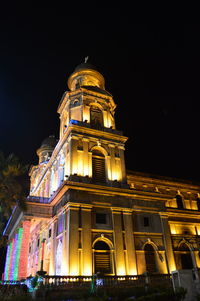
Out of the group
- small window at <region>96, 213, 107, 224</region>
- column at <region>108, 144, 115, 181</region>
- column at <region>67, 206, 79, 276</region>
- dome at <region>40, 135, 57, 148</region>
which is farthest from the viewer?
dome at <region>40, 135, 57, 148</region>

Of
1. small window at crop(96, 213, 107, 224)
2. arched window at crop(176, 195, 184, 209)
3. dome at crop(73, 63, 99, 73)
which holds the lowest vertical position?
small window at crop(96, 213, 107, 224)

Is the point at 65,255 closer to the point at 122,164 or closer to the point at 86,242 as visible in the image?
the point at 86,242

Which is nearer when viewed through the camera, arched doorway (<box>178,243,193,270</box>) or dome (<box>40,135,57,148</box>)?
arched doorway (<box>178,243,193,270</box>)

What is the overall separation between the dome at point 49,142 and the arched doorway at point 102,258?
28707 mm

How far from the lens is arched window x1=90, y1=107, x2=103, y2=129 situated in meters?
30.6

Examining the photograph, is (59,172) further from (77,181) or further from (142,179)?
(142,179)

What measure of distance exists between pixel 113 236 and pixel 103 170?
7032mm

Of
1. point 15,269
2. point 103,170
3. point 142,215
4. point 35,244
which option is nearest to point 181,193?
point 142,215

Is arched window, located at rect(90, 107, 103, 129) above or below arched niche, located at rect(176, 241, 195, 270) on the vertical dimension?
above

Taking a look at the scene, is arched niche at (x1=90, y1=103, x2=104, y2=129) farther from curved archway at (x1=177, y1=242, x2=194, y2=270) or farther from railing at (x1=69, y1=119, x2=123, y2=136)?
curved archway at (x1=177, y1=242, x2=194, y2=270)

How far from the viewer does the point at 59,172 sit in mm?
29516

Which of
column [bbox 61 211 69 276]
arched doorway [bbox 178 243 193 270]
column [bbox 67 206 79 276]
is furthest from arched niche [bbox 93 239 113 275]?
arched doorway [bbox 178 243 193 270]

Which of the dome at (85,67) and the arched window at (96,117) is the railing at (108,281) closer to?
the arched window at (96,117)

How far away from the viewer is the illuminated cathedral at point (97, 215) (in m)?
22.2
